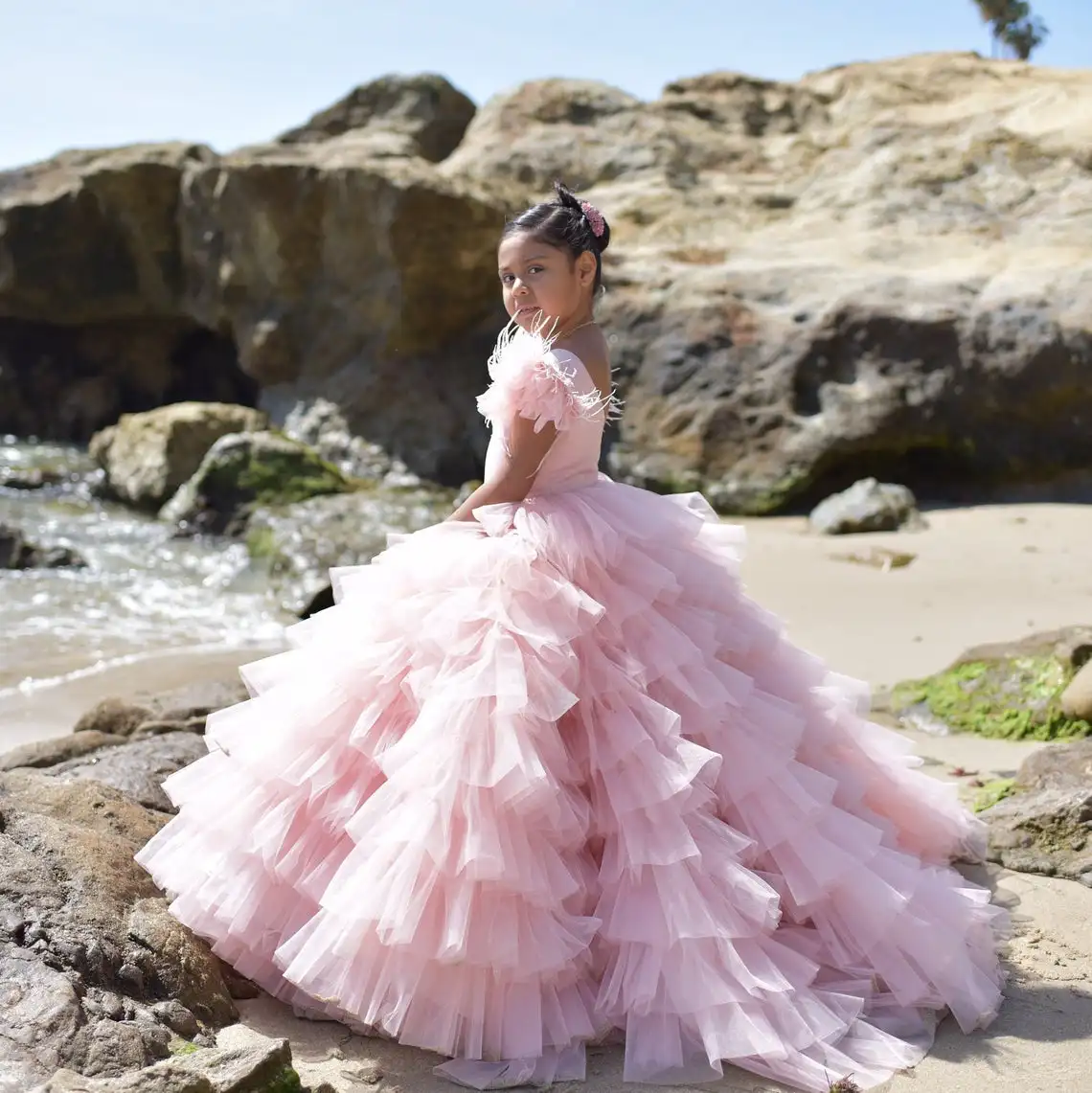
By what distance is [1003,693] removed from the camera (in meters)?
4.83

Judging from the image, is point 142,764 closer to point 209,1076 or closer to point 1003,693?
point 209,1076

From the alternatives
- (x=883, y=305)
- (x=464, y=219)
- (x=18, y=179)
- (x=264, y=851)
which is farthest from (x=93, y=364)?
(x=264, y=851)

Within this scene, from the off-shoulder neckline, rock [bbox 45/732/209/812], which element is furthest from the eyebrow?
rock [bbox 45/732/209/812]

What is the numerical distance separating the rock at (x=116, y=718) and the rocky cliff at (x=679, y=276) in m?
5.71

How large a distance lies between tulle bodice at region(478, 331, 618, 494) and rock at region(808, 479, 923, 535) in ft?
18.9

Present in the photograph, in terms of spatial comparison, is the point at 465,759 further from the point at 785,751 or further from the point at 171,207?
the point at 171,207

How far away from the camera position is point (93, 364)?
17000 mm

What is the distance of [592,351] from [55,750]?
253cm

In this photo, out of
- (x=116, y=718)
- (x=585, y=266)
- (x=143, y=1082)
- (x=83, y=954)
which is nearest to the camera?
(x=143, y=1082)

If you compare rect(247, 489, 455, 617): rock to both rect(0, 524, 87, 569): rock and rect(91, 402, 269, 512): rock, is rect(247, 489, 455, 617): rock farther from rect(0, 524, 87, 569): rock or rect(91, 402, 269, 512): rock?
rect(91, 402, 269, 512): rock

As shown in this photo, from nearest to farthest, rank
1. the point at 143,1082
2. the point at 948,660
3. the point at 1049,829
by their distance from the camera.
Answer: the point at 143,1082 → the point at 1049,829 → the point at 948,660

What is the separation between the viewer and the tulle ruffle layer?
2525 mm

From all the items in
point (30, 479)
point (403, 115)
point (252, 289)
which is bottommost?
point (30, 479)

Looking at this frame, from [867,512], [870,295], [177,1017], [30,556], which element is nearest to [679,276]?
[870,295]
